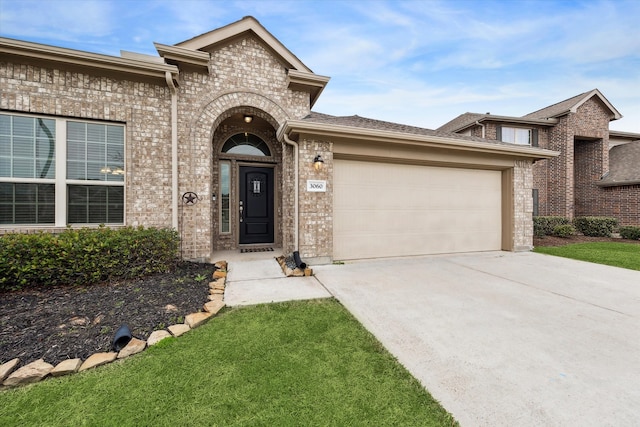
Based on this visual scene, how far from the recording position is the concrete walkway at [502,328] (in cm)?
164

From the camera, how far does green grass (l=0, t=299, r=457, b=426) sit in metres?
1.53

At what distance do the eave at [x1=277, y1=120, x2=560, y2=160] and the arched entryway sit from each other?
162cm

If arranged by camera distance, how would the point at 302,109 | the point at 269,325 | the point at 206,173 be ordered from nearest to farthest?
the point at 269,325, the point at 206,173, the point at 302,109

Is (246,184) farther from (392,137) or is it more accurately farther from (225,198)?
(392,137)

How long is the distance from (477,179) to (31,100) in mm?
9747

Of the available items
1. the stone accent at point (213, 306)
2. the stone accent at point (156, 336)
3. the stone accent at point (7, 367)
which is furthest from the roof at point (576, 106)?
the stone accent at point (7, 367)

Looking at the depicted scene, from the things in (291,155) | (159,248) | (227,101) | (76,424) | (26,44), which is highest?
(26,44)

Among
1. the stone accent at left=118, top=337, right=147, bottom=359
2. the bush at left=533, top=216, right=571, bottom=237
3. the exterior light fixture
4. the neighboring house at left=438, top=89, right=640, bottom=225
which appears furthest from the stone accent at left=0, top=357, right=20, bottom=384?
the neighboring house at left=438, top=89, right=640, bottom=225

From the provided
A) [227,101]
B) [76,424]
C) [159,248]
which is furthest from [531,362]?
[227,101]

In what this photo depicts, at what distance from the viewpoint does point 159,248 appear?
4.43 m

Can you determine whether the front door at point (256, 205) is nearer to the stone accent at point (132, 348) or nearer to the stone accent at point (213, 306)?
the stone accent at point (213, 306)

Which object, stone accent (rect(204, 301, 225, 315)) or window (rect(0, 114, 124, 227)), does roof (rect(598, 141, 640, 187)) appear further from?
window (rect(0, 114, 124, 227))

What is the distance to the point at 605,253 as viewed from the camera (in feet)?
21.8

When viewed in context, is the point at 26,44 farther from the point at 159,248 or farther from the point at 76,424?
the point at 76,424
